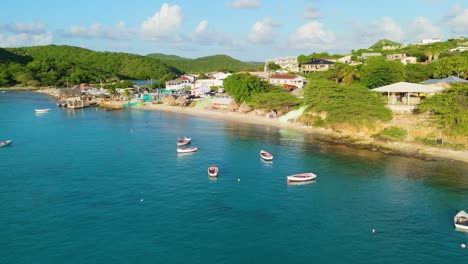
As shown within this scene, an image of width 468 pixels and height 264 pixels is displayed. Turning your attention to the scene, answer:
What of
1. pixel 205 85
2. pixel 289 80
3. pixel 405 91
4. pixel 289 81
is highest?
pixel 289 80

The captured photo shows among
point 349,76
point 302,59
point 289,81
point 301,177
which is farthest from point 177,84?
point 301,177

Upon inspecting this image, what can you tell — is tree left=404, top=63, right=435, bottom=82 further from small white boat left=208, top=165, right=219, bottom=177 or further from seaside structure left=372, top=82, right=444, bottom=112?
small white boat left=208, top=165, right=219, bottom=177

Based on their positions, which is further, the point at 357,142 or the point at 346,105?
the point at 346,105

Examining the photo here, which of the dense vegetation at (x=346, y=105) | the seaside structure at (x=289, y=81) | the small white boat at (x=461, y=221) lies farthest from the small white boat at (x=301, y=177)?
the seaside structure at (x=289, y=81)

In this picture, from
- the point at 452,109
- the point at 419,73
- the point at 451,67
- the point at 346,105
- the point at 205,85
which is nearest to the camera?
the point at 452,109

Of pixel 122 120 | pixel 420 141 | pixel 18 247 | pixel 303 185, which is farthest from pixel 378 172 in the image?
pixel 122 120

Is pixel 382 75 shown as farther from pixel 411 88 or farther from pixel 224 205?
pixel 224 205

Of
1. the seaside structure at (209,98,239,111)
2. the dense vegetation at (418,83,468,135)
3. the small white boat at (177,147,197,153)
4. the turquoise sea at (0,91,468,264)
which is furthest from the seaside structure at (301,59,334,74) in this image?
the small white boat at (177,147,197,153)
